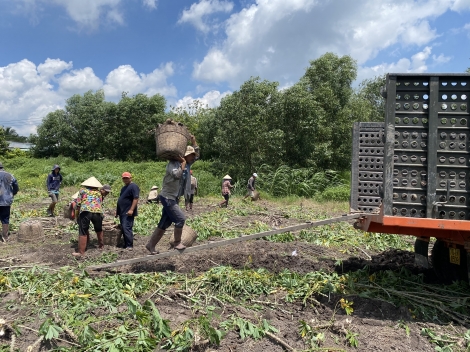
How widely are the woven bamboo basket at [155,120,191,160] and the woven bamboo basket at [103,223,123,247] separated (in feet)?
9.12

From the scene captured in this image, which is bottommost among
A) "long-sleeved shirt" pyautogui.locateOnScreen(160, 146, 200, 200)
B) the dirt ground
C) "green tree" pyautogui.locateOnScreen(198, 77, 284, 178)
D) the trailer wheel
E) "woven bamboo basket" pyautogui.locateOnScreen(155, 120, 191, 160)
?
the dirt ground

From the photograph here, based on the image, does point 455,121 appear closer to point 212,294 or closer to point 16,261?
point 212,294

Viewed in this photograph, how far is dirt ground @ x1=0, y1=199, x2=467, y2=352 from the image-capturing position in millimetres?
3846

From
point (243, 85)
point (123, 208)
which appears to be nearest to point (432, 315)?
point (123, 208)

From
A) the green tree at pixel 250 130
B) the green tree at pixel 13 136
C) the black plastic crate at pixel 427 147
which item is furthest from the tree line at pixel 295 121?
the green tree at pixel 13 136

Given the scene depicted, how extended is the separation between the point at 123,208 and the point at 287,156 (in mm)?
14971

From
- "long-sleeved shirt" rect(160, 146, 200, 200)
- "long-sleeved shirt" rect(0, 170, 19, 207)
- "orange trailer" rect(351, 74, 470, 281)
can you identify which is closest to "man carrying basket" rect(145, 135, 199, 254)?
"long-sleeved shirt" rect(160, 146, 200, 200)

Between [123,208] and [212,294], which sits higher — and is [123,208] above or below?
above

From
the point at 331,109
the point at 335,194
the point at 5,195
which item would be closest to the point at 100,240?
the point at 5,195

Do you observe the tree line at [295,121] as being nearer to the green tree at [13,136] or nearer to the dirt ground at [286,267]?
the dirt ground at [286,267]

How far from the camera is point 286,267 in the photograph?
6.05 metres

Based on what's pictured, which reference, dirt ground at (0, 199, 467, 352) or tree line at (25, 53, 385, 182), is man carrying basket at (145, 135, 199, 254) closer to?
dirt ground at (0, 199, 467, 352)

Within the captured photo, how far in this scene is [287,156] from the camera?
2189 centimetres

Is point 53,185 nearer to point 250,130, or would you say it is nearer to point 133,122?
point 250,130
